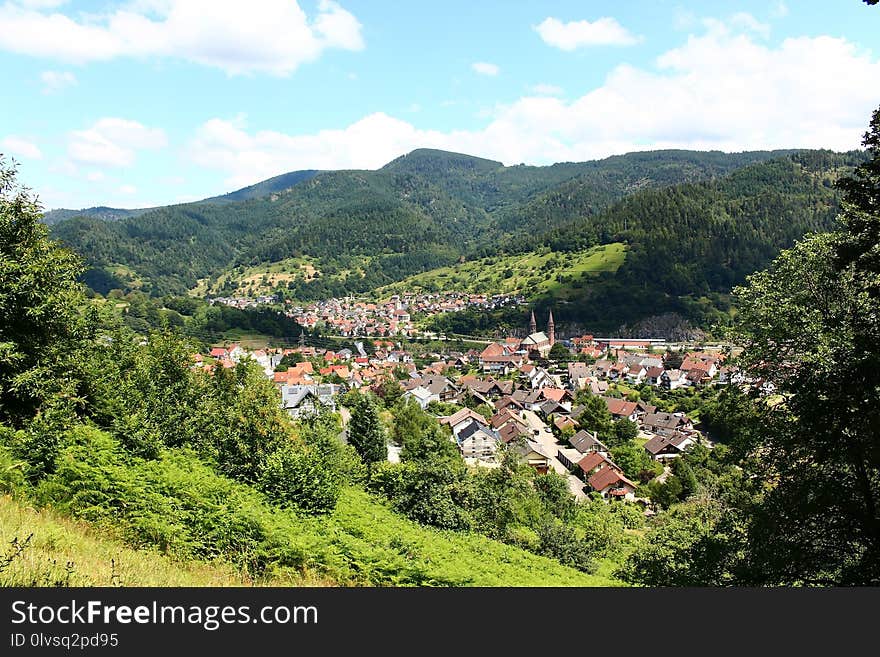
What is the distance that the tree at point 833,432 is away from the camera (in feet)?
28.0

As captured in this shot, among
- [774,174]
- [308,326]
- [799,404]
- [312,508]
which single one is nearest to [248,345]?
[308,326]

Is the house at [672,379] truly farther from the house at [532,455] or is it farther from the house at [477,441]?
the house at [477,441]

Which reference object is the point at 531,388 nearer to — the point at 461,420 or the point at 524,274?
the point at 461,420

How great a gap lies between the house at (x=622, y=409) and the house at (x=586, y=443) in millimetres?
10298

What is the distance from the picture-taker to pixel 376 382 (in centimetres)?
6769

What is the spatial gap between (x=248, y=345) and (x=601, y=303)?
81.4m

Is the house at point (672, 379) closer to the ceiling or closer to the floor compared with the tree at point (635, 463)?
closer to the ceiling

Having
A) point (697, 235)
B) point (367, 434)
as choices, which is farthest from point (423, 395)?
point (697, 235)

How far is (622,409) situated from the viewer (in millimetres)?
62125

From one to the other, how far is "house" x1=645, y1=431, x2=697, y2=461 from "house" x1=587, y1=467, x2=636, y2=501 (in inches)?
350

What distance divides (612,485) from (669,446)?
1253 cm

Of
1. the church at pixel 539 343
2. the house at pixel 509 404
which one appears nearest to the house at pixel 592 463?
the house at pixel 509 404

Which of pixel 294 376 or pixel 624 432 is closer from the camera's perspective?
pixel 624 432

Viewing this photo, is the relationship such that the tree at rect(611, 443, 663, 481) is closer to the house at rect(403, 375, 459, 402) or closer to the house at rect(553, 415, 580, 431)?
the house at rect(553, 415, 580, 431)
